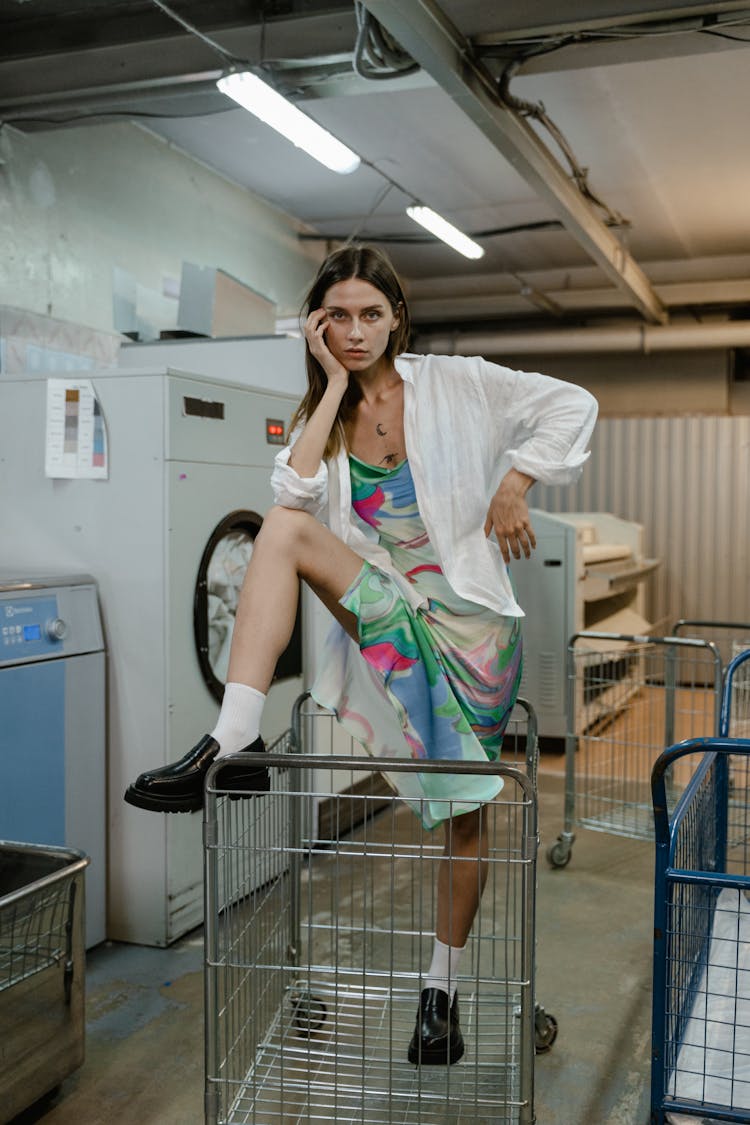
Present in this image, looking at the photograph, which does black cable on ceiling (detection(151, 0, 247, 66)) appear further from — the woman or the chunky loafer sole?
the chunky loafer sole

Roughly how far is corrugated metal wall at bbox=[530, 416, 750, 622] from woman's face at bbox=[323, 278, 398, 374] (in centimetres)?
598

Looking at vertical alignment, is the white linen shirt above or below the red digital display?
below

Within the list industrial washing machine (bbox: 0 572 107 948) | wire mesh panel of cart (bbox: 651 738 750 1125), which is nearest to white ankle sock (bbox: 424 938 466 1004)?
wire mesh panel of cart (bbox: 651 738 750 1125)

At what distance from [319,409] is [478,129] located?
11.6 ft

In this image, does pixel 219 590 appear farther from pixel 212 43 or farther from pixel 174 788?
pixel 212 43

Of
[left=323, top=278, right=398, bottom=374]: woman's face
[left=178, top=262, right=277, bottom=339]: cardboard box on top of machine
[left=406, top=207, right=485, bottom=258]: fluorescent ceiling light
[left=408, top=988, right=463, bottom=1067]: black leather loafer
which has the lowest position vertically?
[left=408, top=988, right=463, bottom=1067]: black leather loafer

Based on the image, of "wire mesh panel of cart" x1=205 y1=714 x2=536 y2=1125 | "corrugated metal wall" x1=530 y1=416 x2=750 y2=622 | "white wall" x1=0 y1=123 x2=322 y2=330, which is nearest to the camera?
"wire mesh panel of cart" x1=205 y1=714 x2=536 y2=1125

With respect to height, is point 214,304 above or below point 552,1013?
above

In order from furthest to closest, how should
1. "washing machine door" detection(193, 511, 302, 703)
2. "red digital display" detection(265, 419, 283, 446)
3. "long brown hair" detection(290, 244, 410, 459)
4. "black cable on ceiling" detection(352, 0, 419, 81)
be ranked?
"black cable on ceiling" detection(352, 0, 419, 81) < "red digital display" detection(265, 419, 283, 446) < "washing machine door" detection(193, 511, 302, 703) < "long brown hair" detection(290, 244, 410, 459)

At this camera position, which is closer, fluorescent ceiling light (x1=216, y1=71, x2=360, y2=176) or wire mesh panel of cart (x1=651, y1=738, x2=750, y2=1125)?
wire mesh panel of cart (x1=651, y1=738, x2=750, y2=1125)

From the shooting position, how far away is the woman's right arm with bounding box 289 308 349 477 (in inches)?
81.8

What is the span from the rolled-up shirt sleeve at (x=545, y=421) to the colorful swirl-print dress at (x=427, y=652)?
0.26 m

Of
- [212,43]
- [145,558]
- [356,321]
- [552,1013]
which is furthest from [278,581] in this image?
[212,43]

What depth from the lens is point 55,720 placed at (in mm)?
2631
